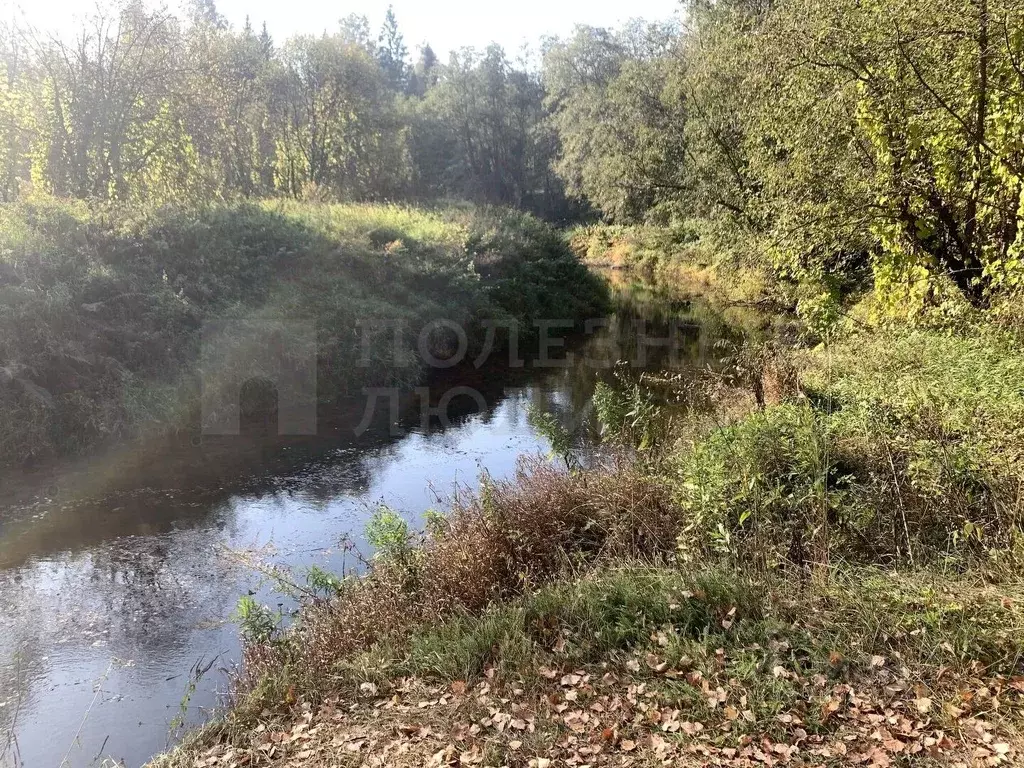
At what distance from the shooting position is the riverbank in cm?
419

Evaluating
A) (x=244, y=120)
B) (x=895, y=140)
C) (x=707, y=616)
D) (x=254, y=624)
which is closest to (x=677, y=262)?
(x=244, y=120)

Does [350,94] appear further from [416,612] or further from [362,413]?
[416,612]

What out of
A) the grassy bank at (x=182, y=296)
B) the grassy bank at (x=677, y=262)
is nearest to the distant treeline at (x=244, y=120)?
the grassy bank at (x=182, y=296)

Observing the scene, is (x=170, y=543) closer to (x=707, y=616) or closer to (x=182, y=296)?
(x=707, y=616)

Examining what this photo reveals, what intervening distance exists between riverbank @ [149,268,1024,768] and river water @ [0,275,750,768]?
1136mm

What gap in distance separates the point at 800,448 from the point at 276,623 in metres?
5.39

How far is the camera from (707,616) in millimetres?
5160

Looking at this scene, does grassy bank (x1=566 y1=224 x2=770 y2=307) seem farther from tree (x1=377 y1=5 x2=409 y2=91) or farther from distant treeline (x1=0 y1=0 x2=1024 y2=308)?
tree (x1=377 y1=5 x2=409 y2=91)

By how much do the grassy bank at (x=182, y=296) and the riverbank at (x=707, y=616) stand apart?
24.8 feet

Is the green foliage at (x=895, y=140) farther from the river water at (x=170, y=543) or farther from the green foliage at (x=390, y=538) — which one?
the green foliage at (x=390, y=538)

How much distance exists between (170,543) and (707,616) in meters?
6.92

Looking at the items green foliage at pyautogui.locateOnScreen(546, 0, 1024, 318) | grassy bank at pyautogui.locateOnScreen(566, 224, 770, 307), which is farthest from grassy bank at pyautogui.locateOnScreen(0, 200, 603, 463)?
green foliage at pyautogui.locateOnScreen(546, 0, 1024, 318)

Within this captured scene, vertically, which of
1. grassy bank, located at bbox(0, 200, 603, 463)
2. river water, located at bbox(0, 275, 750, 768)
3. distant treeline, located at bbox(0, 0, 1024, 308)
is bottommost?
river water, located at bbox(0, 275, 750, 768)

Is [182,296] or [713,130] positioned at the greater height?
[713,130]
